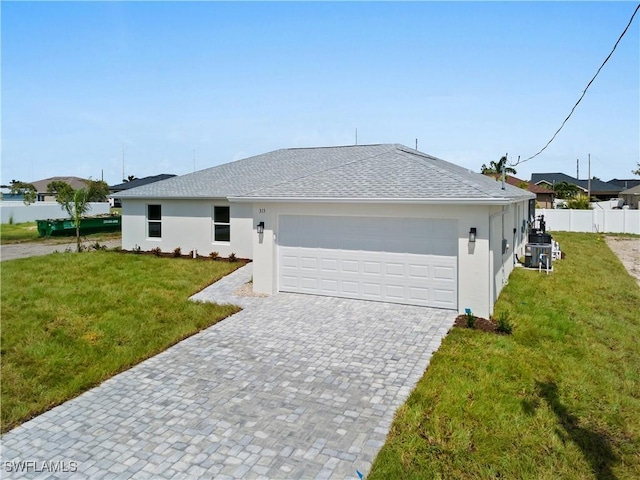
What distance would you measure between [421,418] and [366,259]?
5.55 m

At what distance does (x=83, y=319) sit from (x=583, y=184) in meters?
75.2

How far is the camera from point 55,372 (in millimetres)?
6789

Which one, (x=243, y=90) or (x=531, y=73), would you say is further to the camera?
(x=243, y=90)

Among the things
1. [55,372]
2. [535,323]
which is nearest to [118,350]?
[55,372]

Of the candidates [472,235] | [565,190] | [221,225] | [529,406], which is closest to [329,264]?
[472,235]

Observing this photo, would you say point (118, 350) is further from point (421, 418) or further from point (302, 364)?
point (421, 418)

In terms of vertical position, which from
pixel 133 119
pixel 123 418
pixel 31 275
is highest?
pixel 133 119

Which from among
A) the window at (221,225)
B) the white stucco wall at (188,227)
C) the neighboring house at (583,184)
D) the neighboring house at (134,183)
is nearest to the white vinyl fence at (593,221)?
the white stucco wall at (188,227)

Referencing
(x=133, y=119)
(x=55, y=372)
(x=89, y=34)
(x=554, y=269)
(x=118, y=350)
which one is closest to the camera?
(x=55, y=372)

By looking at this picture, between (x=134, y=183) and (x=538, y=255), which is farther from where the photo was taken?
(x=134, y=183)

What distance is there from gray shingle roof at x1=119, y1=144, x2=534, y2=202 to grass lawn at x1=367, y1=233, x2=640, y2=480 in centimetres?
316

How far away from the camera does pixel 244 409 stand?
559 centimetres

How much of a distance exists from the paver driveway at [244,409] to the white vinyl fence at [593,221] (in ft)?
91.6

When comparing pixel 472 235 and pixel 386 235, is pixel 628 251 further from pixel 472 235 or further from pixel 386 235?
pixel 386 235
